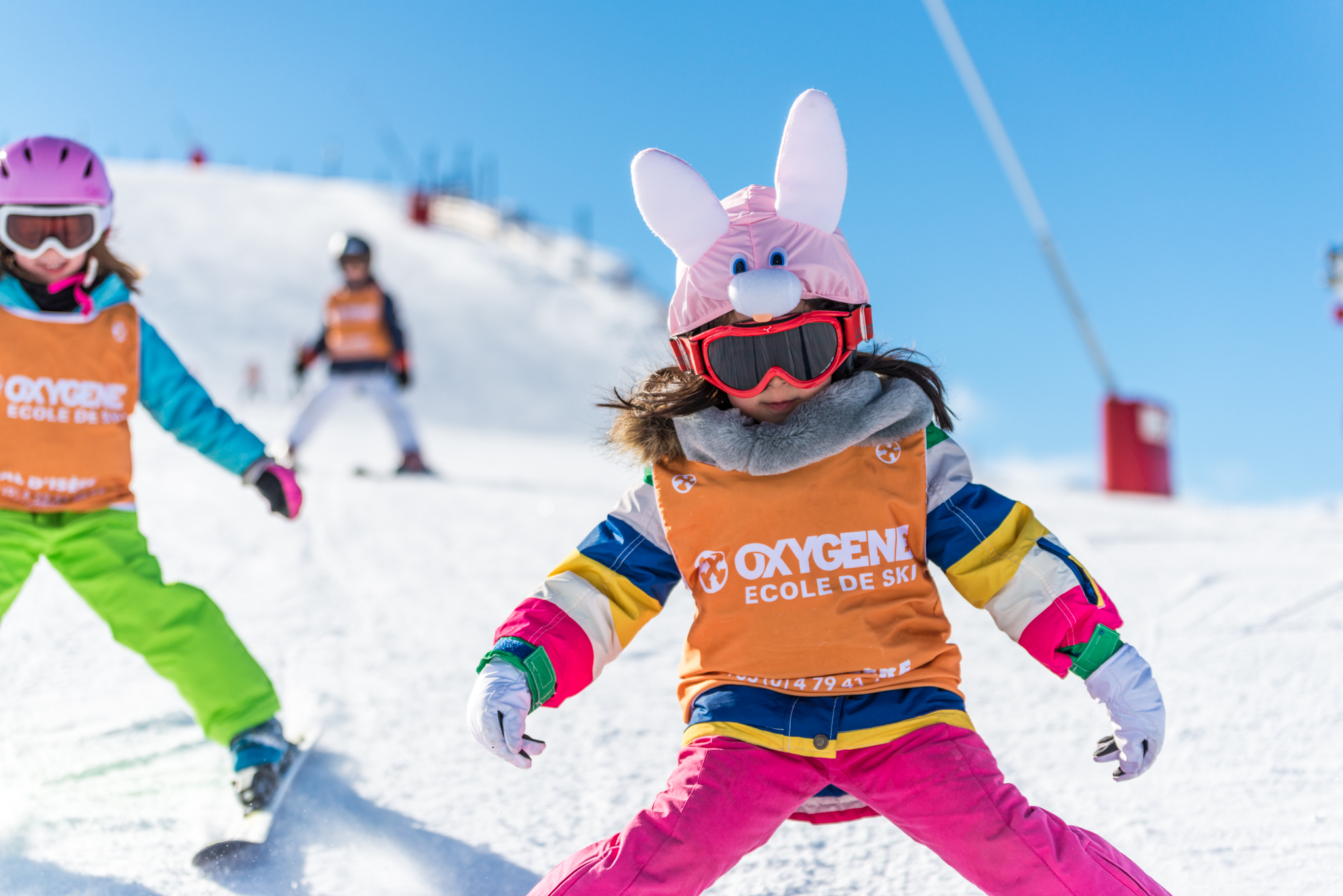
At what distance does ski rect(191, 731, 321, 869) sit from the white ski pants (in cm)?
468

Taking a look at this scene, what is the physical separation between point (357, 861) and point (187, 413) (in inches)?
44.0

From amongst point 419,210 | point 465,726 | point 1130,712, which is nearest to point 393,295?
point 419,210

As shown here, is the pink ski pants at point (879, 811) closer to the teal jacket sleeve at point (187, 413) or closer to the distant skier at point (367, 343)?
the teal jacket sleeve at point (187, 413)

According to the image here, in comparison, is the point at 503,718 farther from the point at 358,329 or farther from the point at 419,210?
the point at 419,210

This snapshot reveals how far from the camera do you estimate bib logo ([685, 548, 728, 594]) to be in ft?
5.55

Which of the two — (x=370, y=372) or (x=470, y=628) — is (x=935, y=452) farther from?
(x=370, y=372)

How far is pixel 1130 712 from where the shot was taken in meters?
1.55

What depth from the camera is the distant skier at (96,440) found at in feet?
7.42

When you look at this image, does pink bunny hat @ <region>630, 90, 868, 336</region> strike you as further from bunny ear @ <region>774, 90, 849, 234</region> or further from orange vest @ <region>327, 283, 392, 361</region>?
orange vest @ <region>327, 283, 392, 361</region>

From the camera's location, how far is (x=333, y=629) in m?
3.36

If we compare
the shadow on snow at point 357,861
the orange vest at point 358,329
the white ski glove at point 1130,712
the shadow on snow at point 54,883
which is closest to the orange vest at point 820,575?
the white ski glove at point 1130,712

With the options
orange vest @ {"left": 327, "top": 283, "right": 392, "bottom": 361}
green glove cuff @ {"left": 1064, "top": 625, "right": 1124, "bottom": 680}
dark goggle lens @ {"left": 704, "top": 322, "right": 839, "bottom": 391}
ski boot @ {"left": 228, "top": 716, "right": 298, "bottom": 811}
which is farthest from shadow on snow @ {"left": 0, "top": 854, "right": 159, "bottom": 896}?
orange vest @ {"left": 327, "top": 283, "right": 392, "bottom": 361}

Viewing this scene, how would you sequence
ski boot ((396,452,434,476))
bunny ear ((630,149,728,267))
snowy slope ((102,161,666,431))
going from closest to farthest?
bunny ear ((630,149,728,267)), ski boot ((396,452,434,476)), snowy slope ((102,161,666,431))

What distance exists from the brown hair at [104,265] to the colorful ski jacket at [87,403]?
0.03m
